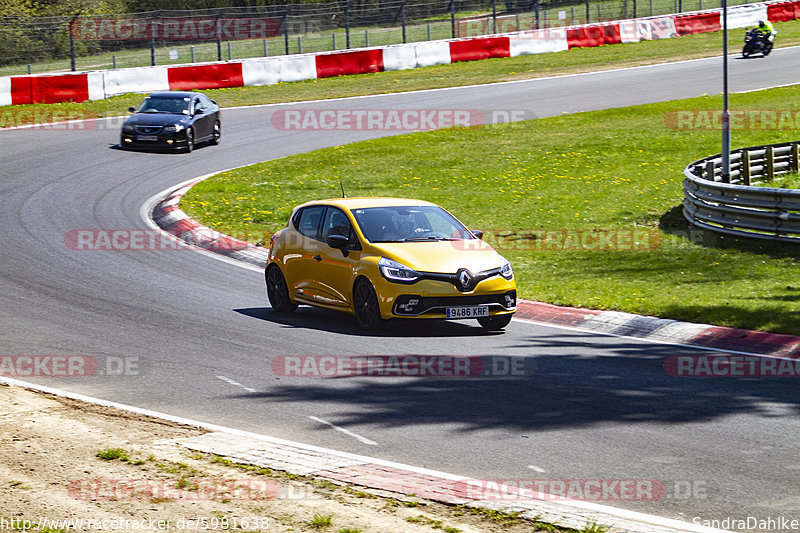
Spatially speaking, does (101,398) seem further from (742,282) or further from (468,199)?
(468,199)

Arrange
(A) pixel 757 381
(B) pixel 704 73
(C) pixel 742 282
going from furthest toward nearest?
(B) pixel 704 73 < (C) pixel 742 282 < (A) pixel 757 381

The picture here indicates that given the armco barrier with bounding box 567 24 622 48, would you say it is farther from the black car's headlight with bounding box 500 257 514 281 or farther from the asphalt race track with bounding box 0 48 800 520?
the black car's headlight with bounding box 500 257 514 281

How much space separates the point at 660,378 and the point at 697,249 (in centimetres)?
825

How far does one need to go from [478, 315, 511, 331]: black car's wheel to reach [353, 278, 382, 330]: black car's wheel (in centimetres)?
140

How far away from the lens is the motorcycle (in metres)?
43.0

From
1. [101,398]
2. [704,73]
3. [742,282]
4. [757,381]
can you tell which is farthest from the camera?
[704,73]

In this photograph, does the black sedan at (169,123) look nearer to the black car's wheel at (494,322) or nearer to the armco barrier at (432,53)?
the armco barrier at (432,53)

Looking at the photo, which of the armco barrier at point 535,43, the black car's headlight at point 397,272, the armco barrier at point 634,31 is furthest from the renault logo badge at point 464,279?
the armco barrier at point 634,31

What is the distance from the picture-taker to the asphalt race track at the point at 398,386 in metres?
7.52

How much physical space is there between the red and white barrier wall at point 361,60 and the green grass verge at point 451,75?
435 millimetres

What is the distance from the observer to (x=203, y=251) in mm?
18125

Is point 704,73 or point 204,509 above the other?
point 704,73

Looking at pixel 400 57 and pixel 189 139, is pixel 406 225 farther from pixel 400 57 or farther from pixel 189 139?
pixel 400 57

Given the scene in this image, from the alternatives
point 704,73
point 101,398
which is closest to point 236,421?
point 101,398
